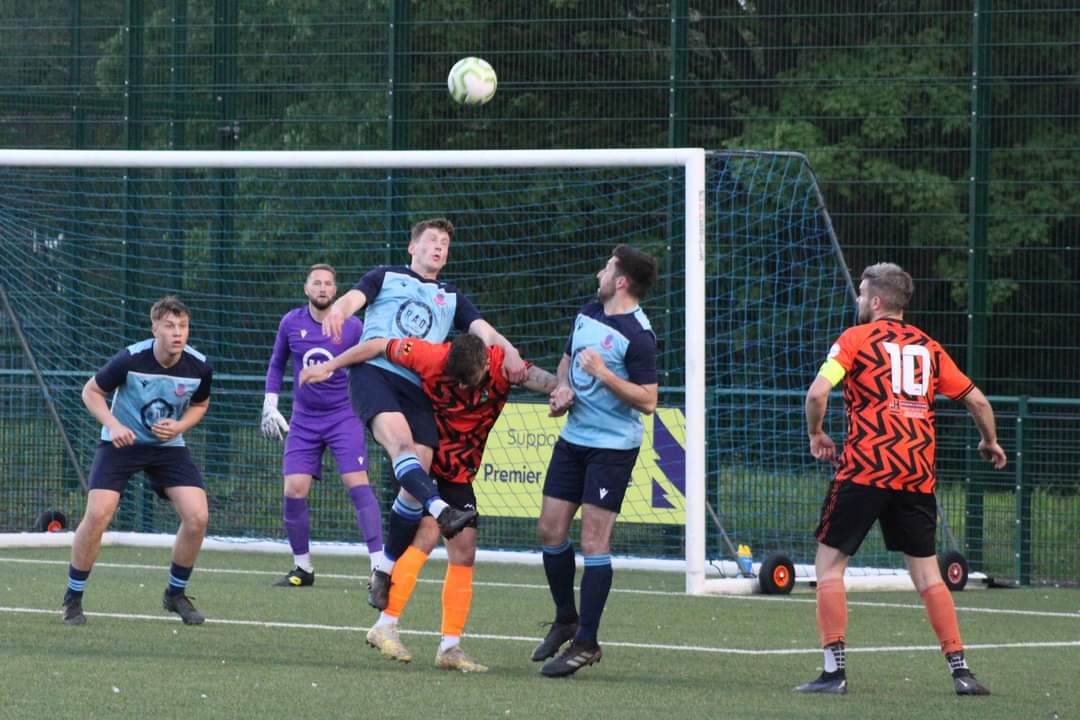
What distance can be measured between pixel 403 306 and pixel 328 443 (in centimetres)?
373

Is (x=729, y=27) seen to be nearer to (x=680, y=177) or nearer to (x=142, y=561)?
(x=680, y=177)

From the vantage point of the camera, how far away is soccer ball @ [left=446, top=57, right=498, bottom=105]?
41.3 ft

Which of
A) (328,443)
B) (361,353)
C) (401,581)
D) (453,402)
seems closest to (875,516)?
(453,402)

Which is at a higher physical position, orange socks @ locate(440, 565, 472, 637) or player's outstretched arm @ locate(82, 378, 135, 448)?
player's outstretched arm @ locate(82, 378, 135, 448)

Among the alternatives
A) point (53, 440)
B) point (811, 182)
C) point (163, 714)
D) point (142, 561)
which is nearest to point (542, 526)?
point (163, 714)

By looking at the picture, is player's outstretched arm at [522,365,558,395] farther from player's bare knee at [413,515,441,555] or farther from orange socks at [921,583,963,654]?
orange socks at [921,583,963,654]

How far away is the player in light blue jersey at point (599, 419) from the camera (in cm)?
878

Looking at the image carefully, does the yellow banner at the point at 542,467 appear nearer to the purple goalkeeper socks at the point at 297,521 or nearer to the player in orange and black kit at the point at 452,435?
the purple goalkeeper socks at the point at 297,521

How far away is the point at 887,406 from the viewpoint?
336 inches

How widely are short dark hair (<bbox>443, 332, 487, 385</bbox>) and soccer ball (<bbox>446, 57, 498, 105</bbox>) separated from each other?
411 cm

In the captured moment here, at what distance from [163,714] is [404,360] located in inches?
Result: 90.2

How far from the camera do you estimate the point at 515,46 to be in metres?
16.3

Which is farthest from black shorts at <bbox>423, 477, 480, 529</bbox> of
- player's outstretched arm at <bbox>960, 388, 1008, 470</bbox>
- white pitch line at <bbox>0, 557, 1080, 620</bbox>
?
white pitch line at <bbox>0, 557, 1080, 620</bbox>

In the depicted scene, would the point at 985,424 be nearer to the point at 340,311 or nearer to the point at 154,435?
the point at 340,311
